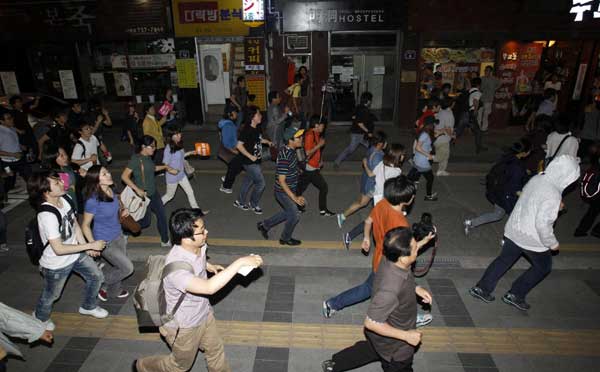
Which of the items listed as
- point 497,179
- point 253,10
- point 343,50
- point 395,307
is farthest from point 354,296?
point 253,10

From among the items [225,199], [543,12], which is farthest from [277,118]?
[543,12]

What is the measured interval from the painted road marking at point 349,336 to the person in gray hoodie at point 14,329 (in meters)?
1.12

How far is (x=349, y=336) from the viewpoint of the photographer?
4.75 meters

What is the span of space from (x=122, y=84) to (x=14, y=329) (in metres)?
12.8

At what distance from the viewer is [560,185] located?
14.8 feet

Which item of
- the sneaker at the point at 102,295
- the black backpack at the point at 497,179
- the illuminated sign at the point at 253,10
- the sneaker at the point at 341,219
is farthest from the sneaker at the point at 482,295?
the illuminated sign at the point at 253,10

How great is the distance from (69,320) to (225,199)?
13.0 feet

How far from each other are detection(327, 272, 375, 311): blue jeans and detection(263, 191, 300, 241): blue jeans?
1.59 metres

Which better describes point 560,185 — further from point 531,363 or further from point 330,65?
point 330,65

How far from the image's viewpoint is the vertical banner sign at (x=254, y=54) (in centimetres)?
1350

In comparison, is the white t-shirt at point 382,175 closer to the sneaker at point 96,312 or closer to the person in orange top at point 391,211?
the person in orange top at point 391,211

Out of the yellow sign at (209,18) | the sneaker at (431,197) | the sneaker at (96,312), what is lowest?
the sneaker at (96,312)

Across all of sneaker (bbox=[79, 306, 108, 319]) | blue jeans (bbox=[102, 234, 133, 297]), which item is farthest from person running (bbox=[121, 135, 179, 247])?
sneaker (bbox=[79, 306, 108, 319])

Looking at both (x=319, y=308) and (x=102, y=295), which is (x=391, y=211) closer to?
(x=319, y=308)
